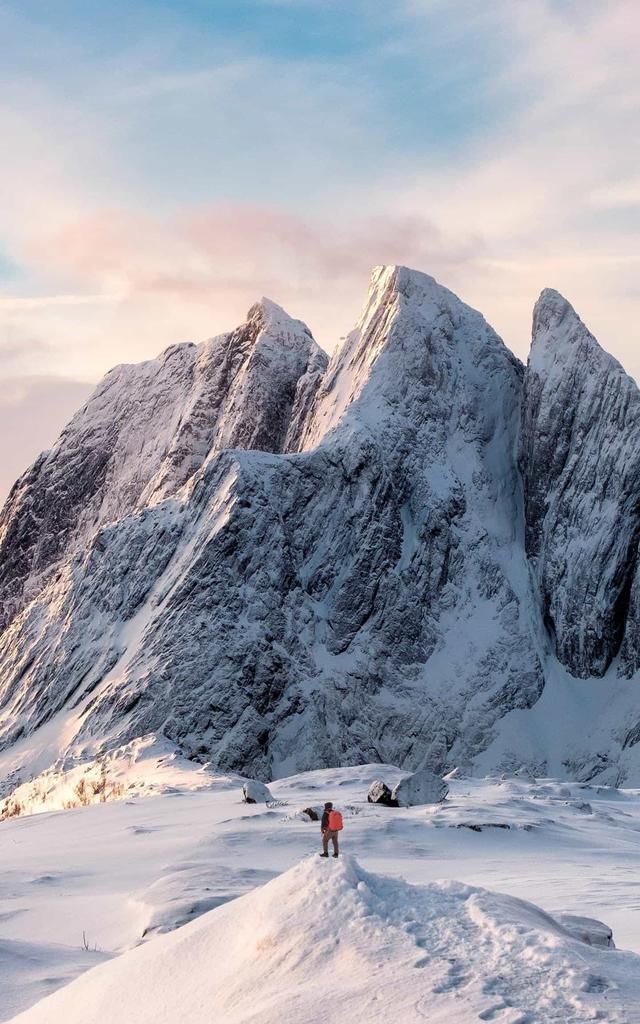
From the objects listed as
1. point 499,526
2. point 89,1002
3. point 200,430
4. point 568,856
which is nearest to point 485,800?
point 568,856

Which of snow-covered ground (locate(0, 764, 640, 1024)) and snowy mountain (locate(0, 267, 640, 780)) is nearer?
snow-covered ground (locate(0, 764, 640, 1024))

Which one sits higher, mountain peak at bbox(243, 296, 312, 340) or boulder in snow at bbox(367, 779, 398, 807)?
mountain peak at bbox(243, 296, 312, 340)

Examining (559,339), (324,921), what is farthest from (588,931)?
(559,339)

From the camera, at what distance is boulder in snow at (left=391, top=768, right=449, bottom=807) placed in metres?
31.8

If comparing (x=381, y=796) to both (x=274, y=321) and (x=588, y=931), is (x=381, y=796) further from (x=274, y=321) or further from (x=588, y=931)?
(x=274, y=321)

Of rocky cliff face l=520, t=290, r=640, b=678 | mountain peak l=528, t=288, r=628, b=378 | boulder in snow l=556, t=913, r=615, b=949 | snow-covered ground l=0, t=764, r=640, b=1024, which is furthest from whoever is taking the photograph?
mountain peak l=528, t=288, r=628, b=378

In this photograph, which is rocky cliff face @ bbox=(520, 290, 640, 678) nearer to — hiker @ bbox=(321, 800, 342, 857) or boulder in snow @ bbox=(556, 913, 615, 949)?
hiker @ bbox=(321, 800, 342, 857)

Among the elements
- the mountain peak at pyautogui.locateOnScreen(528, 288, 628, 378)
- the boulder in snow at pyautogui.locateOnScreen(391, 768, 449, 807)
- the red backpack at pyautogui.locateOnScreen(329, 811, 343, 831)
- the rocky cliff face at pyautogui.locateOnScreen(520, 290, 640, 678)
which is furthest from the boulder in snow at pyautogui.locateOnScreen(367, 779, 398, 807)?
the mountain peak at pyautogui.locateOnScreen(528, 288, 628, 378)

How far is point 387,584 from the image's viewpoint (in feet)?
291

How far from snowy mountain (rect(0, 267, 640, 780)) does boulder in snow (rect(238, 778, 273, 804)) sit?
3950cm

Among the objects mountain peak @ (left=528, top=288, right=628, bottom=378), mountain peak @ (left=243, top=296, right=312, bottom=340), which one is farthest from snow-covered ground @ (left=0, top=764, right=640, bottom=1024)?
mountain peak @ (left=243, top=296, right=312, bottom=340)

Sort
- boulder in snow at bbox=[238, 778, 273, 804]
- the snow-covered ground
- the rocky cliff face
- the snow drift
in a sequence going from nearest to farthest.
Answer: the snow drift, the snow-covered ground, boulder in snow at bbox=[238, 778, 273, 804], the rocky cliff face

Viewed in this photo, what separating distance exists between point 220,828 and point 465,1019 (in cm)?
2135

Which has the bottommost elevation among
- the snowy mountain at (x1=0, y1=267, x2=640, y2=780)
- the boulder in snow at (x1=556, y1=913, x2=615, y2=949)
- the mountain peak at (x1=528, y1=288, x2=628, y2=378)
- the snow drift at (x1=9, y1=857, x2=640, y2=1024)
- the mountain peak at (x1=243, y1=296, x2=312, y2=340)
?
the boulder in snow at (x1=556, y1=913, x2=615, y2=949)
